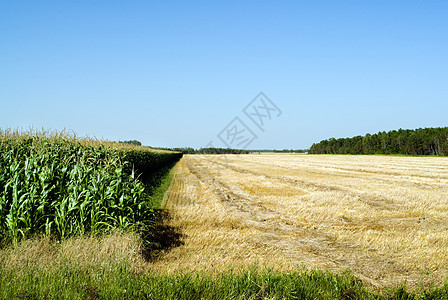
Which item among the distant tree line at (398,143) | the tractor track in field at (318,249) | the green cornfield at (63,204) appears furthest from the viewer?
Result: the distant tree line at (398,143)

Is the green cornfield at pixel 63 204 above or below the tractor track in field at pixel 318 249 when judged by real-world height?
above

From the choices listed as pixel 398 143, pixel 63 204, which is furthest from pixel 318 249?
pixel 398 143

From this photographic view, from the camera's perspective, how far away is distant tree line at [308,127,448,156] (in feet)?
277

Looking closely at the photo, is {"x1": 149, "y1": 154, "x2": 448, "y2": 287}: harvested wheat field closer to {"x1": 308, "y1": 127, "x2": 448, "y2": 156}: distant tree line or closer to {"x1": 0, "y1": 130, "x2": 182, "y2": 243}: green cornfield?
{"x1": 0, "y1": 130, "x2": 182, "y2": 243}: green cornfield

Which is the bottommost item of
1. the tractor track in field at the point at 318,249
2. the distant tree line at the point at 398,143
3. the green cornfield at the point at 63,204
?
the tractor track in field at the point at 318,249

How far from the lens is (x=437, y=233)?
6.99 m

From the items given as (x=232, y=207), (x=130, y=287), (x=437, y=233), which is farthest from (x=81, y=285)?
(x=437, y=233)

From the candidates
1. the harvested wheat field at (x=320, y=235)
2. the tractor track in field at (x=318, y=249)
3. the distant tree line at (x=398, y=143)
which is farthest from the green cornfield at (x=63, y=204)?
the distant tree line at (x=398, y=143)

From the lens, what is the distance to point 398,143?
9600 centimetres

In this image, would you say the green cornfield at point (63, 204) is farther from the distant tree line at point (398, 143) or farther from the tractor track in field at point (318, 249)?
the distant tree line at point (398, 143)

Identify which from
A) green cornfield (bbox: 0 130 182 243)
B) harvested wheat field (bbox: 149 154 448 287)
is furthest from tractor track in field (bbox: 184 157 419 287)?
green cornfield (bbox: 0 130 182 243)

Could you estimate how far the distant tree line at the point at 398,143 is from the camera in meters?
84.3

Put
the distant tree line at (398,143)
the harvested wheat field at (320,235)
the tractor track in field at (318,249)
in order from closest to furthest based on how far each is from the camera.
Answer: the tractor track in field at (318,249) < the harvested wheat field at (320,235) < the distant tree line at (398,143)

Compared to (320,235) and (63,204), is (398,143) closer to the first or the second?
(320,235)
